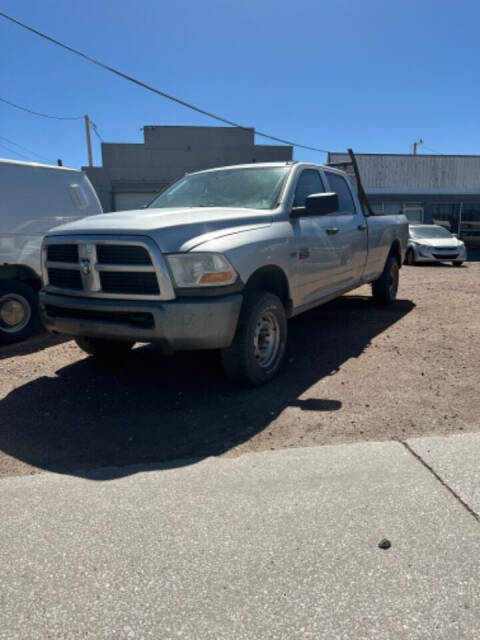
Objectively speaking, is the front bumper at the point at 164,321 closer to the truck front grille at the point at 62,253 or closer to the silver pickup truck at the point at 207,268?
the silver pickup truck at the point at 207,268

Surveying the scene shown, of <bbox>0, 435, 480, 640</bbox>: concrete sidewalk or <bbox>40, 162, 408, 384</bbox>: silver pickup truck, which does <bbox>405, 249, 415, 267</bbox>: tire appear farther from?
<bbox>0, 435, 480, 640</bbox>: concrete sidewalk

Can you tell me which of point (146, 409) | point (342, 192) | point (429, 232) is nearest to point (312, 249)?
point (342, 192)

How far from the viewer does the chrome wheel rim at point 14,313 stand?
6273mm

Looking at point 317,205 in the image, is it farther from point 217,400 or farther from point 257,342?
point 217,400

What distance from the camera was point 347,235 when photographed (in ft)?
19.8

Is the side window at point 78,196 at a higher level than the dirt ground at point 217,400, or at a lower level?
higher

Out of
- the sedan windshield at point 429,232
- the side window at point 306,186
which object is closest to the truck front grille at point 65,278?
the side window at point 306,186

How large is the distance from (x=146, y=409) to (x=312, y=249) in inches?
93.1

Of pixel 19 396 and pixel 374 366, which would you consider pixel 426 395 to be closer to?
pixel 374 366

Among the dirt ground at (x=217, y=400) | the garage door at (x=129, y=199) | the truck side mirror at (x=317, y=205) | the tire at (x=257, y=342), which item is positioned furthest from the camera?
the garage door at (x=129, y=199)

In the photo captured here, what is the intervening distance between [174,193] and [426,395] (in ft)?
11.3

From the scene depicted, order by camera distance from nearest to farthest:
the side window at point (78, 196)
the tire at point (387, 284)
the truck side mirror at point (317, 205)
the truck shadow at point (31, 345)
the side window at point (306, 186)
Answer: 1. the truck side mirror at point (317, 205)
2. the side window at point (306, 186)
3. the truck shadow at point (31, 345)
4. the side window at point (78, 196)
5. the tire at point (387, 284)

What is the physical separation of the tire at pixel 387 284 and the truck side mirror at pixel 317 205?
3.36 metres

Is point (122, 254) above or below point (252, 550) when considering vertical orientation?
above
